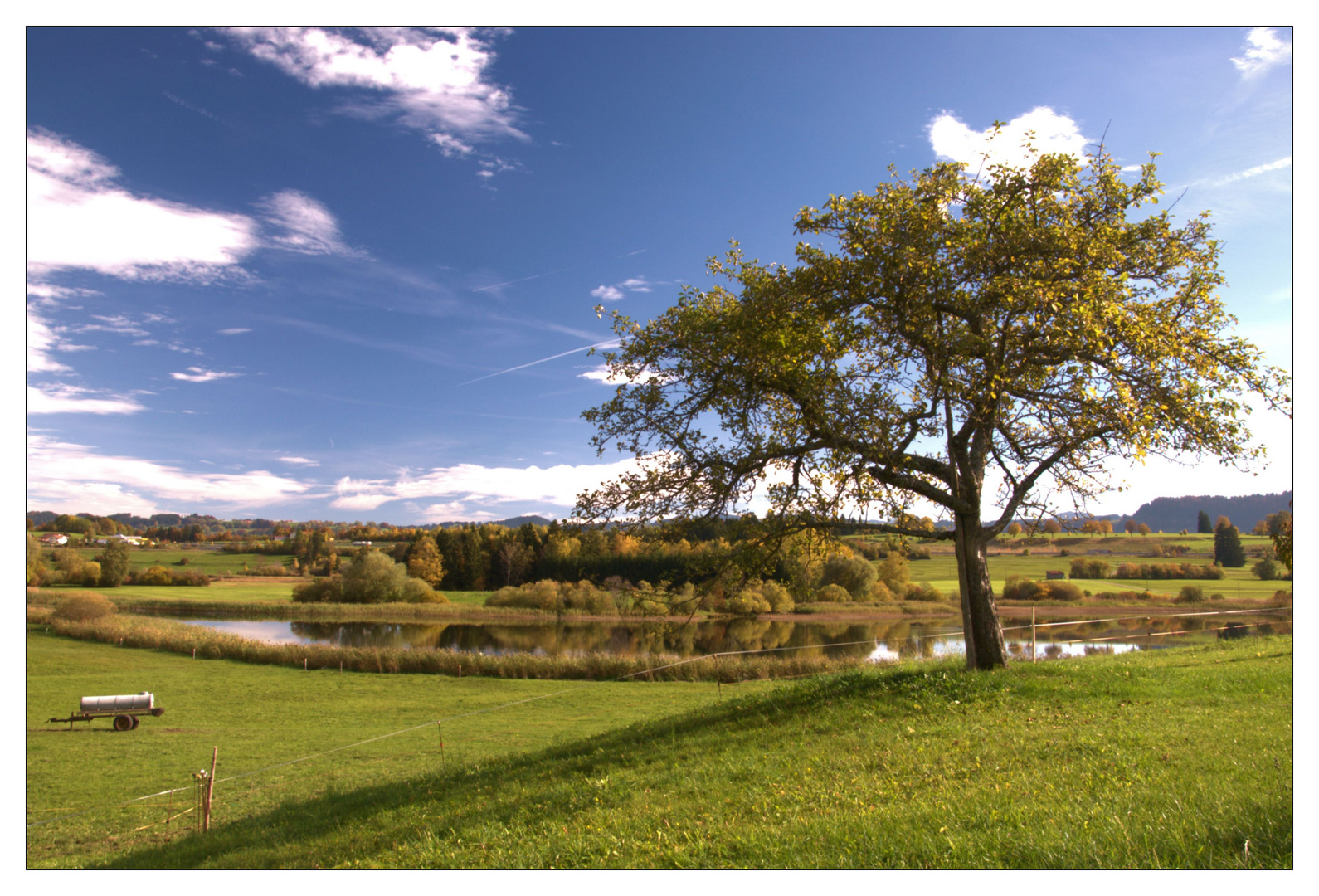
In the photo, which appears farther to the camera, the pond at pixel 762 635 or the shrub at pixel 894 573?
the shrub at pixel 894 573

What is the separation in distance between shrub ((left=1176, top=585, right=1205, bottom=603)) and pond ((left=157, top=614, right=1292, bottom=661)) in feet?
4.68

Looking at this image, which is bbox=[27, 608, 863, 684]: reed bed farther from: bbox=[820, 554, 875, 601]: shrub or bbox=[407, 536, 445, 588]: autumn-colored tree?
bbox=[820, 554, 875, 601]: shrub

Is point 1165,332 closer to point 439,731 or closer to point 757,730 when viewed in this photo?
point 757,730

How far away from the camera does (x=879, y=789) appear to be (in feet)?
19.6

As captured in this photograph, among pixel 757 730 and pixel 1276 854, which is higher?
pixel 1276 854

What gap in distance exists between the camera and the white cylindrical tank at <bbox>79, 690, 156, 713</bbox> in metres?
19.3

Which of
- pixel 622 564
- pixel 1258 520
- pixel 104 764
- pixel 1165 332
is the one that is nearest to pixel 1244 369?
pixel 1165 332

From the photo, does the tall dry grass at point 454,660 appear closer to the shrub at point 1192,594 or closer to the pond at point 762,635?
the pond at point 762,635

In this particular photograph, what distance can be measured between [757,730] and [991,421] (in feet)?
19.0

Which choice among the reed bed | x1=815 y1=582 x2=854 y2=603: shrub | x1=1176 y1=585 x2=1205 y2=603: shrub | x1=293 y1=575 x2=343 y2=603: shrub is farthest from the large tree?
x1=293 y1=575 x2=343 y2=603: shrub

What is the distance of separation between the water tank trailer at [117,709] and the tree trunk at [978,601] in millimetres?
23839

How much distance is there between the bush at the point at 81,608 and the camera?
126 ft

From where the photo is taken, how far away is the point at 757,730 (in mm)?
9109

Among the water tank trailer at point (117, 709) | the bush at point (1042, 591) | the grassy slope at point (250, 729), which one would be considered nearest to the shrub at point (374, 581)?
the grassy slope at point (250, 729)
